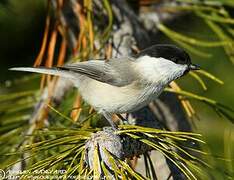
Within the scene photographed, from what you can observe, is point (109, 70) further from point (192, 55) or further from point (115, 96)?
point (192, 55)

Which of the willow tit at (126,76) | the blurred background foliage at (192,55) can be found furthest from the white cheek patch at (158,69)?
the blurred background foliage at (192,55)

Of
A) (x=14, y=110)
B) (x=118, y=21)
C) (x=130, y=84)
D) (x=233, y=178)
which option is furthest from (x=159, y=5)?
(x=233, y=178)

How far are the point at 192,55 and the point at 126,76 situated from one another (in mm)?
485

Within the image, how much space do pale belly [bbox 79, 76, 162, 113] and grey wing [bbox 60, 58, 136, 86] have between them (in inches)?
0.8

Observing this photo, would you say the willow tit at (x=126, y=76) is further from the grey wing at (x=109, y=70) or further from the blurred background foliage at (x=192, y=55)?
the blurred background foliage at (x=192, y=55)

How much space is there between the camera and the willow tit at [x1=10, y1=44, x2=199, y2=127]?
1.45 m

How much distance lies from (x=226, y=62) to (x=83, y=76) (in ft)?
1.70

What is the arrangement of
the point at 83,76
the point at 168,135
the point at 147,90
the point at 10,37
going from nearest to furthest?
the point at 168,135 → the point at 147,90 → the point at 83,76 → the point at 10,37

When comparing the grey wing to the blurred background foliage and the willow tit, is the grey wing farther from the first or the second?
the blurred background foliage

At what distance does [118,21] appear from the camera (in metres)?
1.56

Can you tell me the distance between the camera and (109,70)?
153 centimetres

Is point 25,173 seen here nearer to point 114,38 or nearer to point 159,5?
point 114,38

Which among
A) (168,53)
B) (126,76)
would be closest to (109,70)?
(126,76)

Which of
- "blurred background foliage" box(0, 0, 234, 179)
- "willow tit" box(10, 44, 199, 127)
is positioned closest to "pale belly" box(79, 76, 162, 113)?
"willow tit" box(10, 44, 199, 127)
